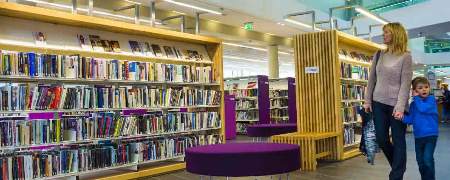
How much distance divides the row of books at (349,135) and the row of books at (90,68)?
9.57 ft

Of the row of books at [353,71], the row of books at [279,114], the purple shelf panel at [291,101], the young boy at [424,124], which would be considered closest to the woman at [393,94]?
the young boy at [424,124]

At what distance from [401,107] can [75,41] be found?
4353 millimetres

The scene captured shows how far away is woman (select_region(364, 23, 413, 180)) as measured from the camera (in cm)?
370

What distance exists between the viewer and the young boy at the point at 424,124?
405 centimetres

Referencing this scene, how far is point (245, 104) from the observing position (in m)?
14.8

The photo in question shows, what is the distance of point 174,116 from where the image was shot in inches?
275

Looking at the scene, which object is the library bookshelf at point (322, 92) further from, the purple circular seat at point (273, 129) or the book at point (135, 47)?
the book at point (135, 47)

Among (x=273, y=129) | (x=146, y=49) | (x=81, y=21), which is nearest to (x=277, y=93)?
(x=273, y=129)

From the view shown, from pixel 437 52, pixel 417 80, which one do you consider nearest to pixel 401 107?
pixel 417 80

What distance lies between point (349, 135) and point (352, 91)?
1.01m

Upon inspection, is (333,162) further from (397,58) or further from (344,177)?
(397,58)

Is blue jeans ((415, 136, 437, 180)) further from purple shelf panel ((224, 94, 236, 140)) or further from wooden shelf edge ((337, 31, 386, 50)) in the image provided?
purple shelf panel ((224, 94, 236, 140))

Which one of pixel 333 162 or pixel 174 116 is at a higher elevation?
pixel 174 116

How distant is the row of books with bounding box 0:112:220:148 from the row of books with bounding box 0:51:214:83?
58 centimetres
